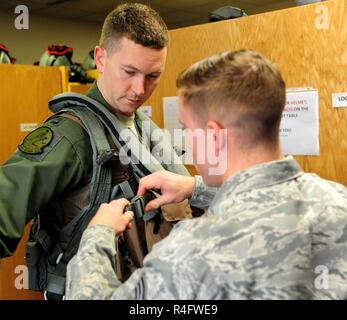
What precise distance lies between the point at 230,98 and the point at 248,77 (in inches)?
2.1

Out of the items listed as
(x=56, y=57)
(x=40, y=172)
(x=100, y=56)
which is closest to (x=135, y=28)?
(x=100, y=56)

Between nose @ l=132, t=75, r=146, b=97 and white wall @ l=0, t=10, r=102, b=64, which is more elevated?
white wall @ l=0, t=10, r=102, b=64

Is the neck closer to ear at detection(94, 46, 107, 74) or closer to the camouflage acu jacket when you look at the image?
the camouflage acu jacket

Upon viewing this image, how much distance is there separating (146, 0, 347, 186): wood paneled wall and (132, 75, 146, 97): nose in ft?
2.37

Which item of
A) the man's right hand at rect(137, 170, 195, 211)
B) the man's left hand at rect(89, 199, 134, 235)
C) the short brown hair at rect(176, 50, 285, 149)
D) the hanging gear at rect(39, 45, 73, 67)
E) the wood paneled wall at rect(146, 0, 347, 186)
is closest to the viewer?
the short brown hair at rect(176, 50, 285, 149)

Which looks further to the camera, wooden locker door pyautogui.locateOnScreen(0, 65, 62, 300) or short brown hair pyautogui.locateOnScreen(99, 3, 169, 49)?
wooden locker door pyautogui.locateOnScreen(0, 65, 62, 300)

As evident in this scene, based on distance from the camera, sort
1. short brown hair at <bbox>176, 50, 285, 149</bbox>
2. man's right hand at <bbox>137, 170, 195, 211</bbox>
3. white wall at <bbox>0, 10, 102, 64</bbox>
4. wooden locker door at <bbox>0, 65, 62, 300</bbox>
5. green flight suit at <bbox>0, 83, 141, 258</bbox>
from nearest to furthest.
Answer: short brown hair at <bbox>176, 50, 285, 149</bbox> < green flight suit at <bbox>0, 83, 141, 258</bbox> < man's right hand at <bbox>137, 170, 195, 211</bbox> < wooden locker door at <bbox>0, 65, 62, 300</bbox> < white wall at <bbox>0, 10, 102, 64</bbox>

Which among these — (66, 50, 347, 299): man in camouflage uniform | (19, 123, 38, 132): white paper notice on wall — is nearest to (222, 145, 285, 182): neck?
(66, 50, 347, 299): man in camouflage uniform

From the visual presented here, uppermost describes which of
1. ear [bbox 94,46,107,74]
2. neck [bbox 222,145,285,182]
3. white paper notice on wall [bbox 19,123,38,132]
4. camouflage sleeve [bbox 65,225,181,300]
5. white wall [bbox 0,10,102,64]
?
white wall [bbox 0,10,102,64]

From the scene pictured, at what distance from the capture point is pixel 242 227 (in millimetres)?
733

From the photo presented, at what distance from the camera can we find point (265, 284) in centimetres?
73

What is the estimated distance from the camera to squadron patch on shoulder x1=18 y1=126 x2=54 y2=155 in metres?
1.15

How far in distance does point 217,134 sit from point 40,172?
0.50 m

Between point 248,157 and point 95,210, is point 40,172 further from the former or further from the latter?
point 248,157
